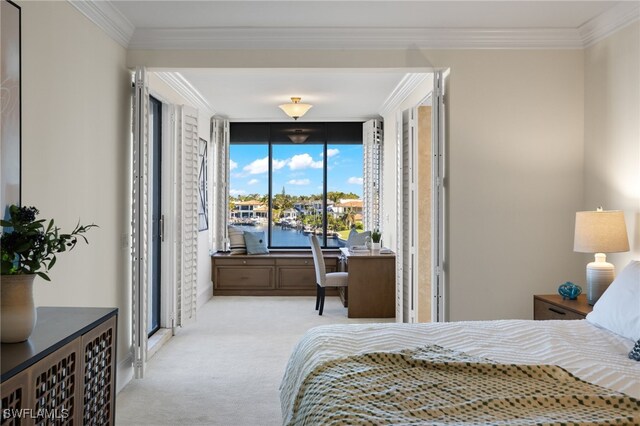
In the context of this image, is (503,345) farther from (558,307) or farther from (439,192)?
(439,192)

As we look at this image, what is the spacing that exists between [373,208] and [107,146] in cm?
469

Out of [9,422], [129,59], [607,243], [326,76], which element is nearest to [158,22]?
[129,59]

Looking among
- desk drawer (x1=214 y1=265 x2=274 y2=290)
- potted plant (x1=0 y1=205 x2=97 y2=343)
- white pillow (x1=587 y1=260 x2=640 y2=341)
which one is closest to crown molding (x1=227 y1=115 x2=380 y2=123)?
desk drawer (x1=214 y1=265 x2=274 y2=290)

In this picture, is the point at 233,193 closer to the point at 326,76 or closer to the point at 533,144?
the point at 326,76

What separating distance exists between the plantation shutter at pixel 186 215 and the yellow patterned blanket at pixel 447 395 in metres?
3.58

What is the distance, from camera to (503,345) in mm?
2486

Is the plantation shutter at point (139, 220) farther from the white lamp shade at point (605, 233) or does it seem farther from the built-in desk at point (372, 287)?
the white lamp shade at point (605, 233)

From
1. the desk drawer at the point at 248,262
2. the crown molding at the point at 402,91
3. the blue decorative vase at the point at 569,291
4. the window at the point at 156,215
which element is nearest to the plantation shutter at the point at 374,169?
the crown molding at the point at 402,91

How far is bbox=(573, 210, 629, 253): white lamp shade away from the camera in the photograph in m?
3.29

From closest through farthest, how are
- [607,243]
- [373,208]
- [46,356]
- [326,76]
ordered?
[46,356], [607,243], [326,76], [373,208]

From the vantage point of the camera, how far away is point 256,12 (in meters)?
3.56

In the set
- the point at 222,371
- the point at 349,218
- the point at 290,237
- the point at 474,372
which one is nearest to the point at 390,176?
the point at 349,218

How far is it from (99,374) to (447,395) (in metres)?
1.52

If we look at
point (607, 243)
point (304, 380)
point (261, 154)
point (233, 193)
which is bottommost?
point (304, 380)
